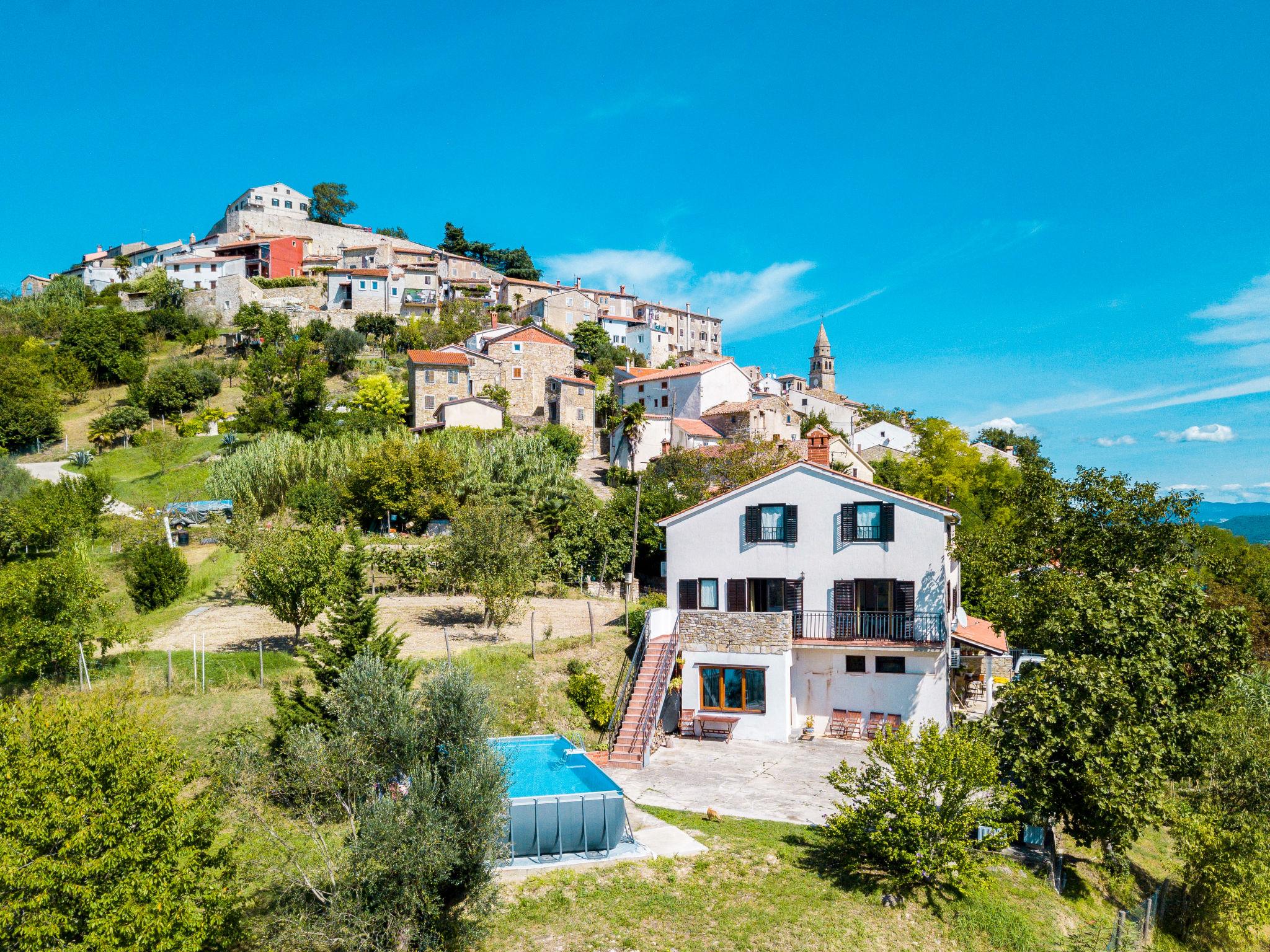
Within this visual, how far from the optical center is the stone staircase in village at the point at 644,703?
66.6 ft

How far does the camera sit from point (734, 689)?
76.4 feet

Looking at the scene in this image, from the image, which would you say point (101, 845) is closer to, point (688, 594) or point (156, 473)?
point (688, 594)

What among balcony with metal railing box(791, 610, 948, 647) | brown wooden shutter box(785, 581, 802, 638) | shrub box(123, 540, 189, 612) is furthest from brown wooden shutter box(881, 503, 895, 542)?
shrub box(123, 540, 189, 612)

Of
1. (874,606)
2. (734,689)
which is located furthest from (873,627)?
(734,689)

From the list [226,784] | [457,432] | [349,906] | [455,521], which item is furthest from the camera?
[457,432]

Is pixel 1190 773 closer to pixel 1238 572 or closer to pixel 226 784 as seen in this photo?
pixel 226 784

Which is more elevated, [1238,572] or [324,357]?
[324,357]

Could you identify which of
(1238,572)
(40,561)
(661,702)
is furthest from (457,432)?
(1238,572)

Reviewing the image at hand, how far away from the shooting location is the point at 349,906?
9875mm

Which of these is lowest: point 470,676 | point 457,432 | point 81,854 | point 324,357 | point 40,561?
point 81,854

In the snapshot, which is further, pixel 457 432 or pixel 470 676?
pixel 457 432

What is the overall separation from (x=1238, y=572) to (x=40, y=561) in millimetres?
59517

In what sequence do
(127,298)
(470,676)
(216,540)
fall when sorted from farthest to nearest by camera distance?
(127,298) < (216,540) < (470,676)

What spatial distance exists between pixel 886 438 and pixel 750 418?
23.3 meters
